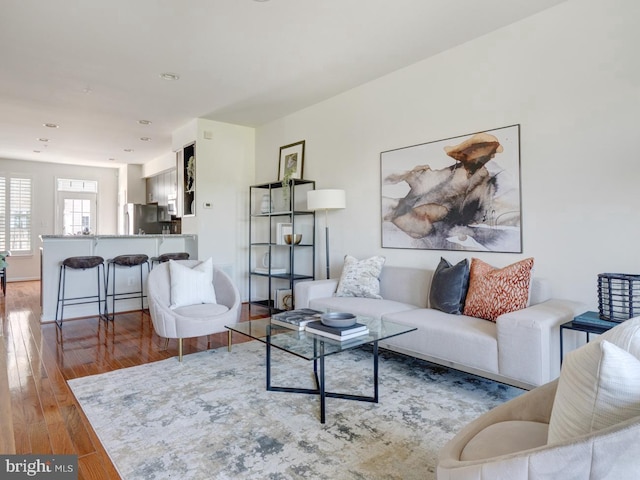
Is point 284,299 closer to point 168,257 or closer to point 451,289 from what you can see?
point 168,257

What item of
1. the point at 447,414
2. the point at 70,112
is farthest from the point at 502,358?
the point at 70,112

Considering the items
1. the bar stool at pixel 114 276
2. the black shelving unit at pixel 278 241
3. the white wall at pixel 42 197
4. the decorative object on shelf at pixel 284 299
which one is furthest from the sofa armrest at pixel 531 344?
the white wall at pixel 42 197

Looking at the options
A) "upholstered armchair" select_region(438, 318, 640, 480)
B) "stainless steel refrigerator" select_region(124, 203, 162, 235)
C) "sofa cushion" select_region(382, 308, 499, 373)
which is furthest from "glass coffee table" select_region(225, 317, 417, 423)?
"stainless steel refrigerator" select_region(124, 203, 162, 235)

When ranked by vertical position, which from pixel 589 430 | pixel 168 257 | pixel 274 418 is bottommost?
pixel 274 418

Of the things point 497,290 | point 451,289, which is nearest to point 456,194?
point 451,289

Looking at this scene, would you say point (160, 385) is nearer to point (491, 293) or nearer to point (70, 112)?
point (491, 293)

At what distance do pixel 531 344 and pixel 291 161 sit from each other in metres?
3.88

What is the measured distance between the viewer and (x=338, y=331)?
2.37m

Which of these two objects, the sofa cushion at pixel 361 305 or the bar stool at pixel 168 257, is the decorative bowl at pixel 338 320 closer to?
the sofa cushion at pixel 361 305

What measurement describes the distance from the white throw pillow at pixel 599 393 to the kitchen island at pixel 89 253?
17.3ft

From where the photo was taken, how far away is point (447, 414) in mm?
2344

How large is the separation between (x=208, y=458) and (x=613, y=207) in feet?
9.64

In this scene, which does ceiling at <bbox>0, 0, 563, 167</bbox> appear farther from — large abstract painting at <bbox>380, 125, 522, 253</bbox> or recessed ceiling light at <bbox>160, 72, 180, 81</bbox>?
large abstract painting at <bbox>380, 125, 522, 253</bbox>

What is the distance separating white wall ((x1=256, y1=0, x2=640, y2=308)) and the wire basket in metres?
0.31
